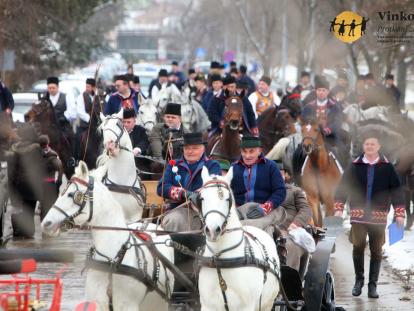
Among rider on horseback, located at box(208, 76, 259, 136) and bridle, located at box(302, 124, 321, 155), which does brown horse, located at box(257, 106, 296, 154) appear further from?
bridle, located at box(302, 124, 321, 155)

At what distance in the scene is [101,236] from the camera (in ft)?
33.0

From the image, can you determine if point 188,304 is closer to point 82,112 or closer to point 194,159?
point 194,159

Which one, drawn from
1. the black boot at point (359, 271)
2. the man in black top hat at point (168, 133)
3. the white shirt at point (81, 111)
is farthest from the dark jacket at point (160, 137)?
the white shirt at point (81, 111)

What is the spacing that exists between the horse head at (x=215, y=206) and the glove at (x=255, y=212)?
4.74ft

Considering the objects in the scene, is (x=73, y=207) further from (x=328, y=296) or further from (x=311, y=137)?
(x=311, y=137)

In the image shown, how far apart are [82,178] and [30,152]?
345 inches

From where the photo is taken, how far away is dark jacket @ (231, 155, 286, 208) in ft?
38.2

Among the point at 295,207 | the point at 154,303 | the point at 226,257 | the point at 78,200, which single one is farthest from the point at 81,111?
the point at 226,257

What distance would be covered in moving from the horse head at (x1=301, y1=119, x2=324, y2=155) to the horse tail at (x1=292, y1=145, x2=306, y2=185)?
25 centimetres

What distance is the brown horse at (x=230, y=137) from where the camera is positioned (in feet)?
57.7

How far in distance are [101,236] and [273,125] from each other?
486 inches

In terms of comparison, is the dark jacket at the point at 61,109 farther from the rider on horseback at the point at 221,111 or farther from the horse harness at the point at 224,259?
the horse harness at the point at 224,259

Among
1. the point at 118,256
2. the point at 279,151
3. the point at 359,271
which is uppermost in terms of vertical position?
the point at 118,256

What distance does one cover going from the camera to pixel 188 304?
1077 centimetres
